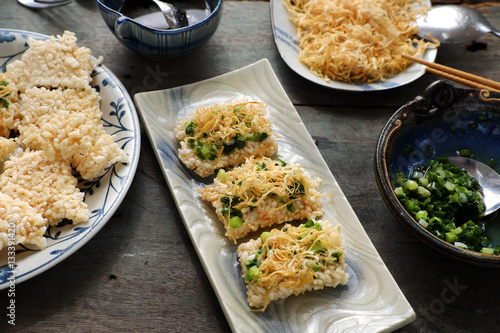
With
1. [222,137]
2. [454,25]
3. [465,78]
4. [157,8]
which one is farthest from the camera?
[454,25]

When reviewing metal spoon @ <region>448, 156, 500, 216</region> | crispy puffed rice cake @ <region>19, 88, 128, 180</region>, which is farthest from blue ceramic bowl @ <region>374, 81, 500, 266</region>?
crispy puffed rice cake @ <region>19, 88, 128, 180</region>

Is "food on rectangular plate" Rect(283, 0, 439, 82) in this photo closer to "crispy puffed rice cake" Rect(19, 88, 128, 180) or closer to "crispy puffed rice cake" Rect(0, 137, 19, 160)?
"crispy puffed rice cake" Rect(19, 88, 128, 180)

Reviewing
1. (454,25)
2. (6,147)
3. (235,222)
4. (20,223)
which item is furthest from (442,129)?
(6,147)

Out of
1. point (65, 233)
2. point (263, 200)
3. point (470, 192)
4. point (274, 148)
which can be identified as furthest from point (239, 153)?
point (470, 192)

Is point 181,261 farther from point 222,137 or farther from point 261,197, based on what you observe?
point 222,137

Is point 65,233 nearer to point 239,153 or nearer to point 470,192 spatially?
point 239,153

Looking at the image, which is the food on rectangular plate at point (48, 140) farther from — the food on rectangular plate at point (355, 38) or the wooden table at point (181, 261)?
the food on rectangular plate at point (355, 38)

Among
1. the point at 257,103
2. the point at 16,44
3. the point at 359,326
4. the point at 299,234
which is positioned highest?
the point at 16,44
